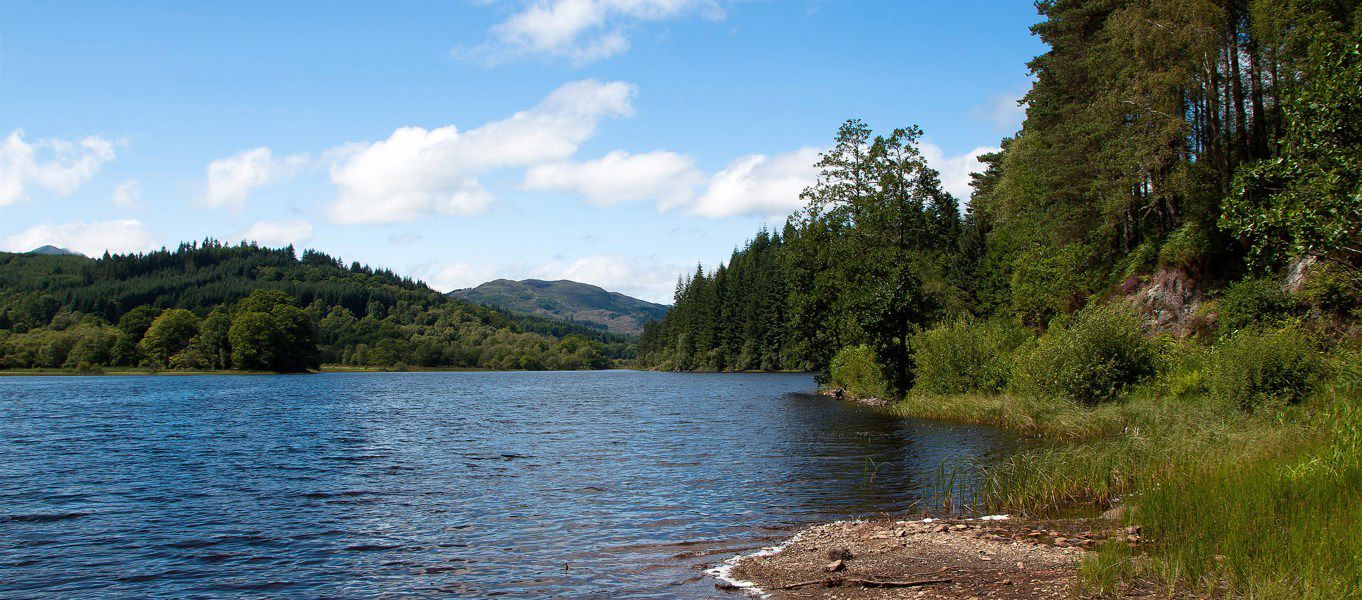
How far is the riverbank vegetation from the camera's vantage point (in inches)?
451

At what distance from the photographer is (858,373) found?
190 feet

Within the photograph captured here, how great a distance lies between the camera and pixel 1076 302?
49656 mm

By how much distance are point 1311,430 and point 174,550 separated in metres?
22.3

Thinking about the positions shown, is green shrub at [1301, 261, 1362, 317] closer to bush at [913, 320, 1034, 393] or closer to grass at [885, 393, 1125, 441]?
grass at [885, 393, 1125, 441]

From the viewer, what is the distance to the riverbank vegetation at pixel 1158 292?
11.5 meters

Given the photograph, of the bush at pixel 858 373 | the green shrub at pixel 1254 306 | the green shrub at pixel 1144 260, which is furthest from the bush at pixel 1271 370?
the bush at pixel 858 373

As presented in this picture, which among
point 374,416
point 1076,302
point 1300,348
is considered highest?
point 1076,302

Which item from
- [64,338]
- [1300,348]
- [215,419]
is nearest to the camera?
[1300,348]

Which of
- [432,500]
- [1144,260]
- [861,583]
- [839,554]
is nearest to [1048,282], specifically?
[1144,260]

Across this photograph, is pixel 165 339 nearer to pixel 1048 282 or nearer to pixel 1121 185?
pixel 1048 282

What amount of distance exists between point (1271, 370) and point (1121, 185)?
16.9m

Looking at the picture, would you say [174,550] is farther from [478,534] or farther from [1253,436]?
[1253,436]

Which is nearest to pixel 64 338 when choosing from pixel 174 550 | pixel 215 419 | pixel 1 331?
pixel 1 331

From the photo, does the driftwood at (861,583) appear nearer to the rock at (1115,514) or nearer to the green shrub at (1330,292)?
the rock at (1115,514)
